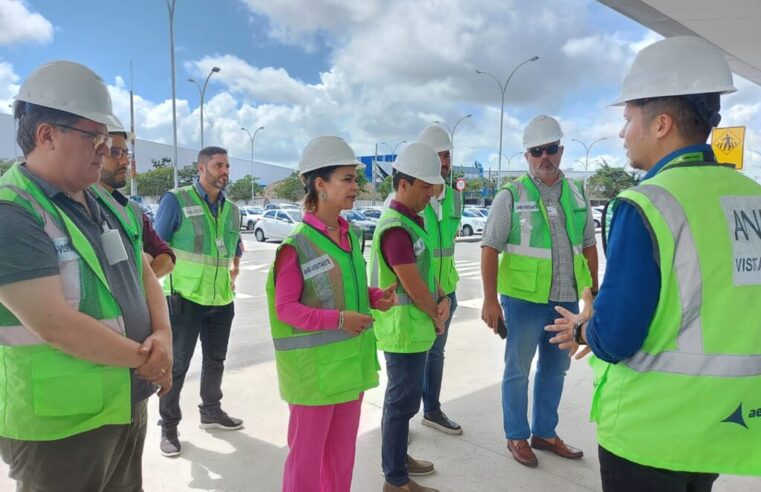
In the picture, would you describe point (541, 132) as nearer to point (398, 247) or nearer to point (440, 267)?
point (440, 267)

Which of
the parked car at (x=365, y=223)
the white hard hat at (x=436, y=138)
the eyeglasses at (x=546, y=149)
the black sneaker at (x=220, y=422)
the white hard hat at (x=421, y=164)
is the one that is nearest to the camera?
the white hard hat at (x=421, y=164)

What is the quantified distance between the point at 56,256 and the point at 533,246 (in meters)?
2.47

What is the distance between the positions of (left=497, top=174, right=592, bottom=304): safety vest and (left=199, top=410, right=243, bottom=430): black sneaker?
206 cm

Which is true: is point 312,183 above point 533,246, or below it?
above

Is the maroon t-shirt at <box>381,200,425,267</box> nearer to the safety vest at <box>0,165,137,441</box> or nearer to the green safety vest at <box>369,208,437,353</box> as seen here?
the green safety vest at <box>369,208,437,353</box>

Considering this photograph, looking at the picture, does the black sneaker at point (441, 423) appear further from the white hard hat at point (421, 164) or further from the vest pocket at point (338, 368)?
the white hard hat at point (421, 164)

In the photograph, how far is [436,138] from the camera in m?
3.73

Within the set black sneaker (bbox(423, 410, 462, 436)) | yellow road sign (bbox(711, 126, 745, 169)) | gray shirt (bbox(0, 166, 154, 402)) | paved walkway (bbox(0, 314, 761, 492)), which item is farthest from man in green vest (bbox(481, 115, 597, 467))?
yellow road sign (bbox(711, 126, 745, 169))

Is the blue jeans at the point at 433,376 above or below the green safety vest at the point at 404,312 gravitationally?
below

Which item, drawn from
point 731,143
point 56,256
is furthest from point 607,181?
point 56,256

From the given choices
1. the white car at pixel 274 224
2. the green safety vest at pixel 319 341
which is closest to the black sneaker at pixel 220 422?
the green safety vest at pixel 319 341

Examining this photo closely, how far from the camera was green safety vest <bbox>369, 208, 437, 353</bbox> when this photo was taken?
2574 millimetres

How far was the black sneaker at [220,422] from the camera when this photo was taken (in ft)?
11.2

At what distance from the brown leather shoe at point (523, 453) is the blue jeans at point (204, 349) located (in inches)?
80.0
